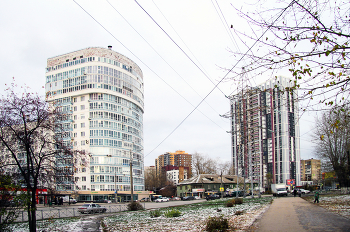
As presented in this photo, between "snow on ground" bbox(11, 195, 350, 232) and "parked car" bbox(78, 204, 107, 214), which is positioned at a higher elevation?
"snow on ground" bbox(11, 195, 350, 232)

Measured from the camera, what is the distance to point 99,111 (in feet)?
258

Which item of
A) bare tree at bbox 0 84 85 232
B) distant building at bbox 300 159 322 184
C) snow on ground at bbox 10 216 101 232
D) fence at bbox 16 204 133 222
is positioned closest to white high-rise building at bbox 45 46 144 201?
fence at bbox 16 204 133 222

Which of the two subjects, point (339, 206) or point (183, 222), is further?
point (339, 206)

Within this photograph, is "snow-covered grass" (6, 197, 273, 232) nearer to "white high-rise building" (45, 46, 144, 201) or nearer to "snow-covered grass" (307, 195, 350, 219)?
"snow-covered grass" (307, 195, 350, 219)

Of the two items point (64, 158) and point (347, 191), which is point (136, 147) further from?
point (64, 158)

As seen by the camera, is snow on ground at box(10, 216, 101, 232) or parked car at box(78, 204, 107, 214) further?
parked car at box(78, 204, 107, 214)

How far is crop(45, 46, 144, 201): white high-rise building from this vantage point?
7544 cm

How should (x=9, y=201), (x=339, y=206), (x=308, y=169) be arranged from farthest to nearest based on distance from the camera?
1. (x=308, y=169)
2. (x=339, y=206)
3. (x=9, y=201)

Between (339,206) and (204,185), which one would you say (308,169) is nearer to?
(204,185)

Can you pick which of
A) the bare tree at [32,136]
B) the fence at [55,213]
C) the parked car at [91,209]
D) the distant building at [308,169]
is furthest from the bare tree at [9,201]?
the distant building at [308,169]

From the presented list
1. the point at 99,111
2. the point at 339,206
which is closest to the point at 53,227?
the point at 339,206

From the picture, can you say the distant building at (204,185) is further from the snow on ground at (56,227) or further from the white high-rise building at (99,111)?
the snow on ground at (56,227)

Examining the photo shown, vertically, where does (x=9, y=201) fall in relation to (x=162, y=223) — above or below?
above

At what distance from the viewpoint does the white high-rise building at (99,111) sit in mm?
75438
